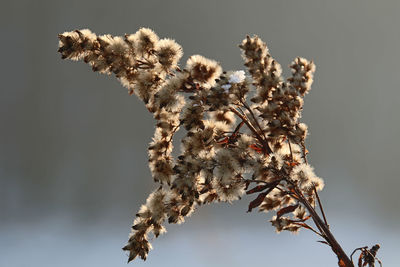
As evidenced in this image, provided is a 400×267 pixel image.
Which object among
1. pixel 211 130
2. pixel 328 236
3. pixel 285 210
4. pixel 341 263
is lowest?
pixel 341 263

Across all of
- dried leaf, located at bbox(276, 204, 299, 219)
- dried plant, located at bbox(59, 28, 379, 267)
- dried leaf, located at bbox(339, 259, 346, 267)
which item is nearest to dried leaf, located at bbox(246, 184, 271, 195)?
dried plant, located at bbox(59, 28, 379, 267)

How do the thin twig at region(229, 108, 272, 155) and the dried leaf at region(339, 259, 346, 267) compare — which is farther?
the thin twig at region(229, 108, 272, 155)

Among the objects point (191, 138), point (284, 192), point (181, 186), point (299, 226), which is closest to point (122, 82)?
point (191, 138)

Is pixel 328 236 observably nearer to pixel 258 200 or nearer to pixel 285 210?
pixel 285 210

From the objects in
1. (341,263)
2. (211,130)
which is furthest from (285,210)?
(211,130)

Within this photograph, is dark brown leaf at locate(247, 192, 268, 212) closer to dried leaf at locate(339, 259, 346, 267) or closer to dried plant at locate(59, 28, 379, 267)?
dried plant at locate(59, 28, 379, 267)

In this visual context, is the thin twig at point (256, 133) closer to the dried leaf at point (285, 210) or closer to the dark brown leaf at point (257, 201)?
the dark brown leaf at point (257, 201)

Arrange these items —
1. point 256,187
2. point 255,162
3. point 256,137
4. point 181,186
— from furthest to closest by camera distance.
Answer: point 256,137, point 256,187, point 255,162, point 181,186

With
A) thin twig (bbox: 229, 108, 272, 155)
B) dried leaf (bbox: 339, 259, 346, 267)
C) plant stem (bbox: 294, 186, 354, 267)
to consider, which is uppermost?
thin twig (bbox: 229, 108, 272, 155)

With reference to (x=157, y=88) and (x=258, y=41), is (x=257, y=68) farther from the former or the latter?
(x=157, y=88)
